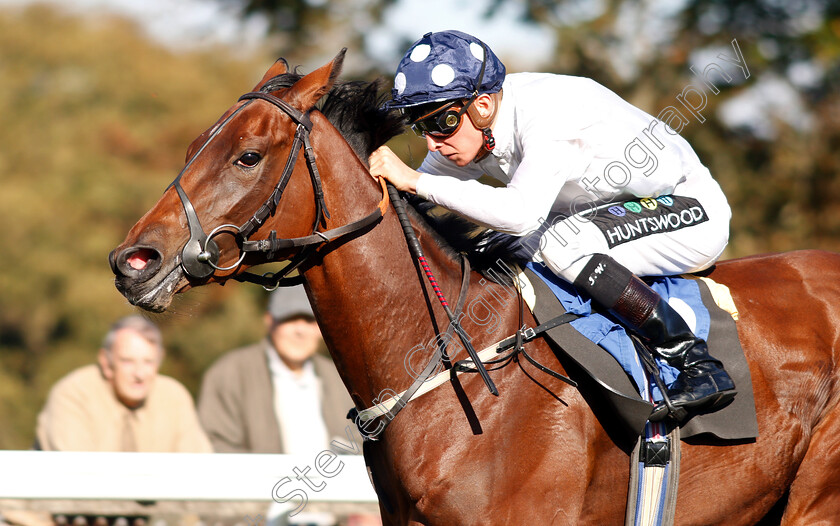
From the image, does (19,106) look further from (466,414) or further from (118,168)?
(466,414)

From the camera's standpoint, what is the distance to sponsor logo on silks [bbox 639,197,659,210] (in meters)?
3.32

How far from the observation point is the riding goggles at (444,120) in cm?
308

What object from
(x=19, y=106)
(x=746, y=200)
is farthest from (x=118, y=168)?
(x=746, y=200)

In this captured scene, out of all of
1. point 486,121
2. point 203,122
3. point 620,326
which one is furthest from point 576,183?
point 203,122

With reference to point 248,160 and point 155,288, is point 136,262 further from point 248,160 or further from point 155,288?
point 248,160

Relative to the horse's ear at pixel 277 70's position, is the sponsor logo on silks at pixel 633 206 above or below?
below

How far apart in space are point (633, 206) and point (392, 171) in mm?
982

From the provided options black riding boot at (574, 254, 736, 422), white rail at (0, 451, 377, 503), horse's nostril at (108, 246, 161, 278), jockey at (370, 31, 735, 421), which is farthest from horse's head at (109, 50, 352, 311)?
white rail at (0, 451, 377, 503)

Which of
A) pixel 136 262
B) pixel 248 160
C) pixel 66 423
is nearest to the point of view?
pixel 136 262

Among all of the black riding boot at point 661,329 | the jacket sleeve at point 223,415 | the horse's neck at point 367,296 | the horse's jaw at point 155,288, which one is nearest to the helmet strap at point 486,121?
the horse's neck at point 367,296

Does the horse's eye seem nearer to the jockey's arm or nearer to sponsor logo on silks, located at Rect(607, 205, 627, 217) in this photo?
the jockey's arm

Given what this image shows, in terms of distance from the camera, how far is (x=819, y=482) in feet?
10.9

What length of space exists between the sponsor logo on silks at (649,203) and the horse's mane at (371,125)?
0.56 meters

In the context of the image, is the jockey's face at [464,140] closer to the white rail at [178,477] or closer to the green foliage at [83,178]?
the white rail at [178,477]
